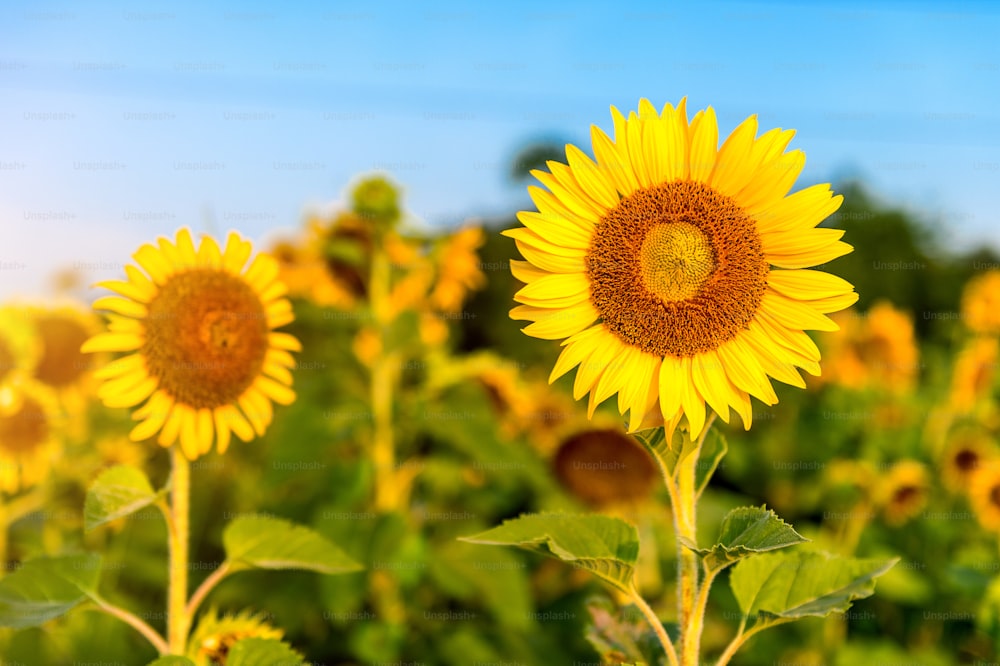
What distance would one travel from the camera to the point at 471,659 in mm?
3031

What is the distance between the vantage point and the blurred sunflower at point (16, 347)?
333 centimetres

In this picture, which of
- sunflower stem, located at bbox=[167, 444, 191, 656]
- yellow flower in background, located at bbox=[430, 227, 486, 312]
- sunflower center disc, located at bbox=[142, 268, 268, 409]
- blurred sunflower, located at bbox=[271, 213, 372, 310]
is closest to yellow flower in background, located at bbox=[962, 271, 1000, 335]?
yellow flower in background, located at bbox=[430, 227, 486, 312]

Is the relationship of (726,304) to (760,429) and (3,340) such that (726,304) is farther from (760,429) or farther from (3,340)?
(760,429)

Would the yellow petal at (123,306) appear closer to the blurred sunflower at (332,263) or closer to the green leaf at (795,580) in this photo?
the green leaf at (795,580)

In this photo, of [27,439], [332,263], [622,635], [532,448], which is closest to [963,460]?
[532,448]

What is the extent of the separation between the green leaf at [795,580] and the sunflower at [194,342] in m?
1.05

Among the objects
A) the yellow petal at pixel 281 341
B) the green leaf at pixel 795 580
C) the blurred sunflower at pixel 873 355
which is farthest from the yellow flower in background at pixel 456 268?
the blurred sunflower at pixel 873 355

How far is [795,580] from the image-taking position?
5.37 feet

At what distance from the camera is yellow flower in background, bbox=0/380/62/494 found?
132 inches

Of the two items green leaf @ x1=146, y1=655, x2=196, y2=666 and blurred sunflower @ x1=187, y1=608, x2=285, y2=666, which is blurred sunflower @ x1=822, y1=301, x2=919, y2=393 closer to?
blurred sunflower @ x1=187, y1=608, x2=285, y2=666

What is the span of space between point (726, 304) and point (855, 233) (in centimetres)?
1564

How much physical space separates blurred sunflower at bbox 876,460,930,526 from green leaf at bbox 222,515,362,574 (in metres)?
3.61

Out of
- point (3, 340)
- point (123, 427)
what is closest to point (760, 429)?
point (123, 427)

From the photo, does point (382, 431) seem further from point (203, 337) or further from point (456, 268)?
point (203, 337)
